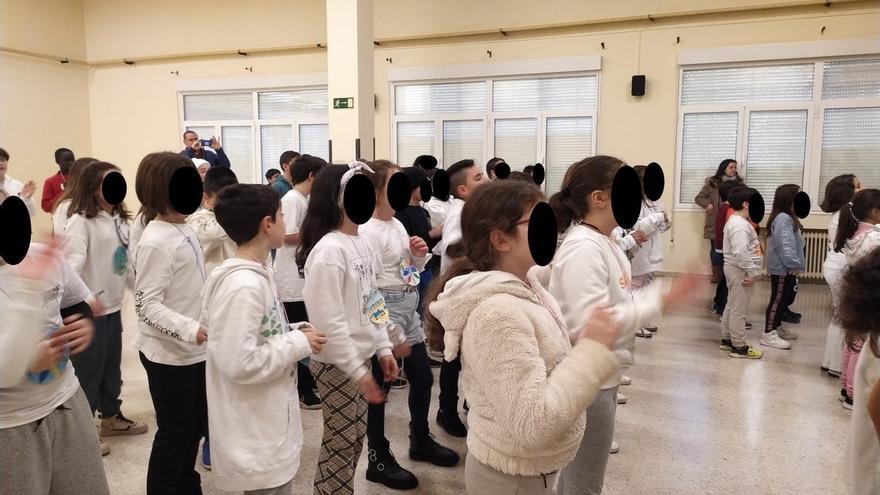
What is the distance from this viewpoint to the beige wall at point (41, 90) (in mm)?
9414

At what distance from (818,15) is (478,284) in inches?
300

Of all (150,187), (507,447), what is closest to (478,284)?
(507,447)

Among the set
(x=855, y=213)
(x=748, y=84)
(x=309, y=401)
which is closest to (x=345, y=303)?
(x=309, y=401)

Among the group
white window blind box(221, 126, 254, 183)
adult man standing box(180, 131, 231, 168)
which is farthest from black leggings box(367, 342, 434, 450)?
white window blind box(221, 126, 254, 183)

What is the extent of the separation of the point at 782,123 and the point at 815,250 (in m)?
1.61

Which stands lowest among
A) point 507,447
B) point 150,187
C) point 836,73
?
point 507,447

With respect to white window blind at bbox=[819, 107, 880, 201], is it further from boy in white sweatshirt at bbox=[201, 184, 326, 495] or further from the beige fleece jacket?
boy in white sweatshirt at bbox=[201, 184, 326, 495]

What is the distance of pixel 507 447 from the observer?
4.17 ft

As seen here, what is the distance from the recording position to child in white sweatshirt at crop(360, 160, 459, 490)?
2.51 m

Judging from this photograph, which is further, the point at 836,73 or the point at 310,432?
the point at 836,73

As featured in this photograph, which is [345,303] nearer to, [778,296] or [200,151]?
[778,296]

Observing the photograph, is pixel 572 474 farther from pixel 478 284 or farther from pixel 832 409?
pixel 832 409

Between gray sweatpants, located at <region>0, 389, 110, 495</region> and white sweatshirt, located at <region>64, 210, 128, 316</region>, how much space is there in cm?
127

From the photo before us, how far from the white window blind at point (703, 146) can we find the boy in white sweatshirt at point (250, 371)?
7118mm
